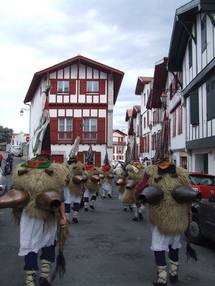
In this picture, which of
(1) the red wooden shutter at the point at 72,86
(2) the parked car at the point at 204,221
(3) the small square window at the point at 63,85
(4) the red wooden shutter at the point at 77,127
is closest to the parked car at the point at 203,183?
(2) the parked car at the point at 204,221

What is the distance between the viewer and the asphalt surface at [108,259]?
6.62 meters

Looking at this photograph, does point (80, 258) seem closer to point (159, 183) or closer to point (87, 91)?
point (159, 183)

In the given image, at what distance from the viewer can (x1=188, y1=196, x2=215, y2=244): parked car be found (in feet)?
28.2

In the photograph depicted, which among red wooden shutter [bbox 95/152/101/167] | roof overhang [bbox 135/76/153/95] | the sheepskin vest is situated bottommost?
the sheepskin vest

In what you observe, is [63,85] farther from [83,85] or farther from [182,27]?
[182,27]

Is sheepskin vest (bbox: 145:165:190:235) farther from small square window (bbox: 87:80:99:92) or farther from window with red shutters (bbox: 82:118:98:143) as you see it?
small square window (bbox: 87:80:99:92)

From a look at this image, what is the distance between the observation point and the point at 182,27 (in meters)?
22.2

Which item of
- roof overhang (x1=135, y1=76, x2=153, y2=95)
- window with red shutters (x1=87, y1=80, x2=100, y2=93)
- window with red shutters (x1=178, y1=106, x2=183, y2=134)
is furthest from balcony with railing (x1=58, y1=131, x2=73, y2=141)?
window with red shutters (x1=178, y1=106, x2=183, y2=134)

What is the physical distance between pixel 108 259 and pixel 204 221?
217cm

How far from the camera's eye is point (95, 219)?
13.6m

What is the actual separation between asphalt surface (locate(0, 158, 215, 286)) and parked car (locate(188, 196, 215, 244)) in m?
0.28

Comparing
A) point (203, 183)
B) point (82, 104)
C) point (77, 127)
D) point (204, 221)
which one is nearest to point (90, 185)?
point (203, 183)

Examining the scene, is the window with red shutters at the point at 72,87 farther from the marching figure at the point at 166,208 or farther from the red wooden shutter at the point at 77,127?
the marching figure at the point at 166,208

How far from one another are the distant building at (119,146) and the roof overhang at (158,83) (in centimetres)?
7140
